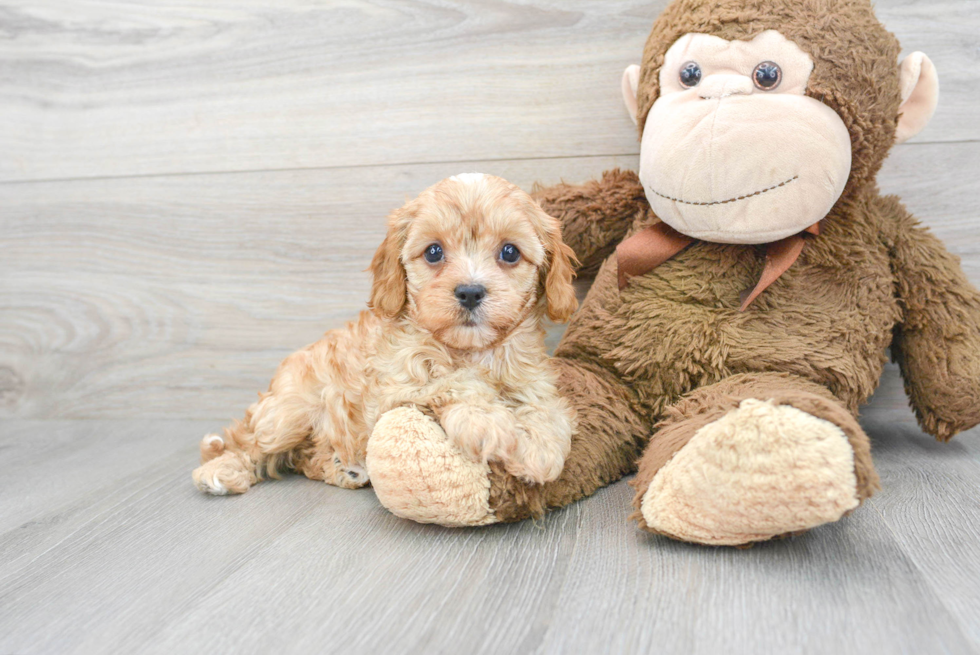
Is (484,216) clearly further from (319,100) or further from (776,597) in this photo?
(319,100)

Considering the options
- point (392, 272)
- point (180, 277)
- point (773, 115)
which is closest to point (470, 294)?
point (392, 272)

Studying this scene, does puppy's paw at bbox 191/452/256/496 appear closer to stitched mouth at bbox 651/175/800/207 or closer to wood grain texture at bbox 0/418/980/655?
wood grain texture at bbox 0/418/980/655

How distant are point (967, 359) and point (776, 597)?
2.94ft

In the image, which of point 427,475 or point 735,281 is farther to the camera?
point 735,281

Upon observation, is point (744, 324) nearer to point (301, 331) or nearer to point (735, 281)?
point (735, 281)

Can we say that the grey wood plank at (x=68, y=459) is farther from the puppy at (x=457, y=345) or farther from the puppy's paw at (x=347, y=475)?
the puppy's paw at (x=347, y=475)

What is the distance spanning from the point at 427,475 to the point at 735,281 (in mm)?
818

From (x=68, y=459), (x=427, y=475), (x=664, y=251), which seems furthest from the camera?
(x=68, y=459)

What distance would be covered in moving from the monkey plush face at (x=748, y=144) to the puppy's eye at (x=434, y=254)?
50cm

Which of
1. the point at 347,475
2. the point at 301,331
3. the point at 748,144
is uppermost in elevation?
the point at 748,144

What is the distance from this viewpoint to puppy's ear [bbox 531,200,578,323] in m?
1.41

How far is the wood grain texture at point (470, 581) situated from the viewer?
954mm

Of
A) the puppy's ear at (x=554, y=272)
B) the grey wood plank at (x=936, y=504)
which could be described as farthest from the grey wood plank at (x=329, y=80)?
the grey wood plank at (x=936, y=504)

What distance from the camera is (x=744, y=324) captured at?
1.50 meters
